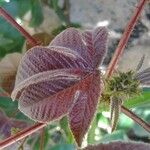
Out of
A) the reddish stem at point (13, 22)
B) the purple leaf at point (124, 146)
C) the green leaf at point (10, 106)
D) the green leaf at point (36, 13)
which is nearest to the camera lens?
the purple leaf at point (124, 146)

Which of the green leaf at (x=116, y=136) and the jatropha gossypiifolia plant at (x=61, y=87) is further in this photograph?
the green leaf at (x=116, y=136)

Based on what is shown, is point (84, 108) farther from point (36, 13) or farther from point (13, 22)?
point (36, 13)

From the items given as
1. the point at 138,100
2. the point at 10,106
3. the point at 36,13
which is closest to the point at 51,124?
the point at 10,106

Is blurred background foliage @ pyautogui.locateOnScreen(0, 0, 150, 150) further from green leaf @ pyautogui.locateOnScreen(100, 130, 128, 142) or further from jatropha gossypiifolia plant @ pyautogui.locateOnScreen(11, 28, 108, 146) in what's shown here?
jatropha gossypiifolia plant @ pyautogui.locateOnScreen(11, 28, 108, 146)

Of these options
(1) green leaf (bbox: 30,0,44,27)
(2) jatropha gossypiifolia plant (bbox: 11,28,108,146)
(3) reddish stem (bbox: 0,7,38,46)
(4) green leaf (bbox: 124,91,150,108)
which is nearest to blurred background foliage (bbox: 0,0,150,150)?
(1) green leaf (bbox: 30,0,44,27)

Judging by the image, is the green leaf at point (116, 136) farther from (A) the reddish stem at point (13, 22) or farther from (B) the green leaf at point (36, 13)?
(A) the reddish stem at point (13, 22)

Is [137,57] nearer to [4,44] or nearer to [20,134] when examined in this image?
[4,44]

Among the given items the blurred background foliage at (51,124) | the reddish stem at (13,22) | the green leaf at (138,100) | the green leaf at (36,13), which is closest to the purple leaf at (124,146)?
the reddish stem at (13,22)
